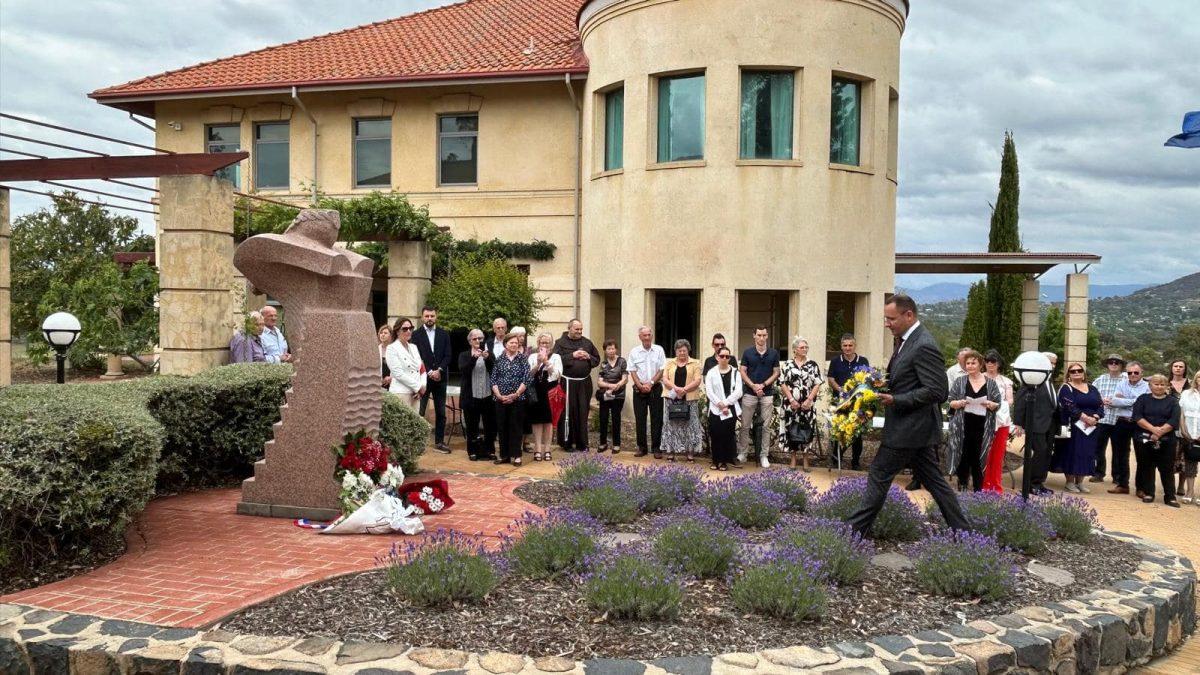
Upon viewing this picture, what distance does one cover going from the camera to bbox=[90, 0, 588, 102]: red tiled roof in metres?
17.6

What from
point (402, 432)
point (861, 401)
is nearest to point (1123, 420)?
point (861, 401)

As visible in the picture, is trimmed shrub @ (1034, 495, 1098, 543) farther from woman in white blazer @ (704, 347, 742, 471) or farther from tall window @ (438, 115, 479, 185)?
tall window @ (438, 115, 479, 185)

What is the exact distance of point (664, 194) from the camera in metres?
15.1

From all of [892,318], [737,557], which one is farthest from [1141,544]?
[737,557]

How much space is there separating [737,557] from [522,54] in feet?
46.2

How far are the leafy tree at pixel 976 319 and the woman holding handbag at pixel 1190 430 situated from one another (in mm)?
15803

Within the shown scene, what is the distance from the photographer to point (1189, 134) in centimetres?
1234

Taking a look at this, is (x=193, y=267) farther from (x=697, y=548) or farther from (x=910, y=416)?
(x=910, y=416)

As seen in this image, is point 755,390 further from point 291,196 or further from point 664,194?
point 291,196

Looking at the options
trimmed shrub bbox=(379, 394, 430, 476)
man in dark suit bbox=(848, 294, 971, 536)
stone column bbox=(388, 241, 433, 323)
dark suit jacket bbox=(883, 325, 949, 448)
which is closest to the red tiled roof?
stone column bbox=(388, 241, 433, 323)

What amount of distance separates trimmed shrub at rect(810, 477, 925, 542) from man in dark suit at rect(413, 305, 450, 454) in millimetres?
6037

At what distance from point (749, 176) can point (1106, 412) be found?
6.44 metres

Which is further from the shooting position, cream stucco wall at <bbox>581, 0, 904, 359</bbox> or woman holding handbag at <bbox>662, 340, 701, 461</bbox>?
cream stucco wall at <bbox>581, 0, 904, 359</bbox>

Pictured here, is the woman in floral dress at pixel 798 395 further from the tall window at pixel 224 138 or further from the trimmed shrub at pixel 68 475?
the tall window at pixel 224 138
